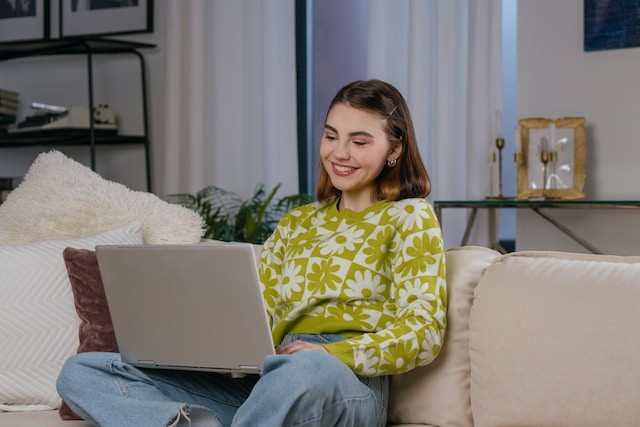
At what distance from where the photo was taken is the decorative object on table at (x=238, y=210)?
3896 millimetres

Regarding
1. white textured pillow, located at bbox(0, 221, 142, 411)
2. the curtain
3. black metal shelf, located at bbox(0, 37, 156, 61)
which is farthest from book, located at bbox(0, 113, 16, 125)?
white textured pillow, located at bbox(0, 221, 142, 411)

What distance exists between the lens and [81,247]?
2137 mm

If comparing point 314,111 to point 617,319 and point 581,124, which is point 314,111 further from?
point 617,319

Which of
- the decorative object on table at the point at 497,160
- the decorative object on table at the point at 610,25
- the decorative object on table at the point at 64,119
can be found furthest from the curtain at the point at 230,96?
the decorative object on table at the point at 610,25

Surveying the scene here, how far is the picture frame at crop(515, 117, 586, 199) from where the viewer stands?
3.32m

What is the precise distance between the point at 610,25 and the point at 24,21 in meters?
2.93

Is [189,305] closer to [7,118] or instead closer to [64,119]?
[64,119]

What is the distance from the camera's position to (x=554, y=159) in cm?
331

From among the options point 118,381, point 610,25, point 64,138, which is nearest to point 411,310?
point 118,381

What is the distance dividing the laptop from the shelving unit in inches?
103

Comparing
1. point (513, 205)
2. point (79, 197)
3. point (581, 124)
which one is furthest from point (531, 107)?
point (79, 197)

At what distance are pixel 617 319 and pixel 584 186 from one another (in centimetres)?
187

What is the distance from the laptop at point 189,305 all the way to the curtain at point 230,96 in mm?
2480

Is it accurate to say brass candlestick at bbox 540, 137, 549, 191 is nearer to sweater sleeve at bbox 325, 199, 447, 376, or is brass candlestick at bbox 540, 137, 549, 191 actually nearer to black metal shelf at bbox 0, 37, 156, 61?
sweater sleeve at bbox 325, 199, 447, 376
